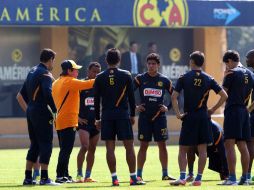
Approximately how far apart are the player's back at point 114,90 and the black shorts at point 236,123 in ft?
5.45

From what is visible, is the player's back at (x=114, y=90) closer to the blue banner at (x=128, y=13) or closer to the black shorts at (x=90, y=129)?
the black shorts at (x=90, y=129)

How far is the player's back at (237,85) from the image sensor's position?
666 inches

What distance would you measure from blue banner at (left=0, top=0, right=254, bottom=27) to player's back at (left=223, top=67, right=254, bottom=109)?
15.4 m

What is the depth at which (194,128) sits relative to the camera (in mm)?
16812

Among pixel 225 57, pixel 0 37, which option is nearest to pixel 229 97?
pixel 225 57

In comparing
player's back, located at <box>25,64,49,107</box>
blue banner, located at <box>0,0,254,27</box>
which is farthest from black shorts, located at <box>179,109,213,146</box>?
blue banner, located at <box>0,0,254,27</box>

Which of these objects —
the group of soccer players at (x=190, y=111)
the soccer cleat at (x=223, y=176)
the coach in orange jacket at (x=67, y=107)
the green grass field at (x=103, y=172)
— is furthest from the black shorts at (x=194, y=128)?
the coach in orange jacket at (x=67, y=107)

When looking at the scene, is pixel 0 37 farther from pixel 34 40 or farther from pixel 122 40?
pixel 122 40

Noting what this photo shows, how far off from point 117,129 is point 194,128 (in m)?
1.25

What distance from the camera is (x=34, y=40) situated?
33.4 metres

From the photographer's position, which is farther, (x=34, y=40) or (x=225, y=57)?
(x=34, y=40)

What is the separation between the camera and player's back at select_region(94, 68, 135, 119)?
55.1ft

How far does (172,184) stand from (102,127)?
4.80 ft

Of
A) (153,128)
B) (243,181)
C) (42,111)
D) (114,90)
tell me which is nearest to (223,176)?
(153,128)
